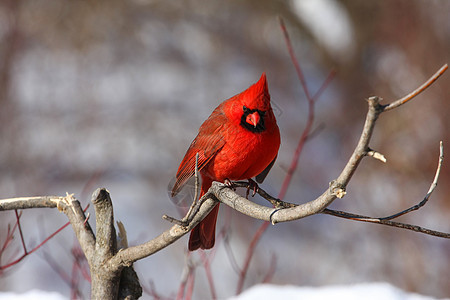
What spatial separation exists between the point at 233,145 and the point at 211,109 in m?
3.37

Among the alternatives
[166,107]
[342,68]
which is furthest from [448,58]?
[166,107]

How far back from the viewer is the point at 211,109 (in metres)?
4.44

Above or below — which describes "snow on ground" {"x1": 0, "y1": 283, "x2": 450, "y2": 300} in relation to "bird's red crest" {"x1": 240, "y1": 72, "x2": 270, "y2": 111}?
below

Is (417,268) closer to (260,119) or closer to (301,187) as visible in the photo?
(301,187)

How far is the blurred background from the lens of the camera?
3684 millimetres

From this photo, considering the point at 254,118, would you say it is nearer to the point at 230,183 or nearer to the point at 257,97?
the point at 257,97

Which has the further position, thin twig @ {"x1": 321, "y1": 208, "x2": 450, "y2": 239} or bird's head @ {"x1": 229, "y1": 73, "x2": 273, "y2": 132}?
bird's head @ {"x1": 229, "y1": 73, "x2": 273, "y2": 132}

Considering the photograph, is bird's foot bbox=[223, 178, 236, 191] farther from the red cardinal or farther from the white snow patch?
the white snow patch

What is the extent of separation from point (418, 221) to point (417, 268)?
1.03ft

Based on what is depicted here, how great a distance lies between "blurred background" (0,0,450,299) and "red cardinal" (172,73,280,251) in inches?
98.6

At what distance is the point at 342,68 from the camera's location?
472 centimetres

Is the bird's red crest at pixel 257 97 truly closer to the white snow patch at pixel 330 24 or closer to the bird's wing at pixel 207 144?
the bird's wing at pixel 207 144

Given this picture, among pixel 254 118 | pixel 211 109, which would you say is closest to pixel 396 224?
pixel 254 118

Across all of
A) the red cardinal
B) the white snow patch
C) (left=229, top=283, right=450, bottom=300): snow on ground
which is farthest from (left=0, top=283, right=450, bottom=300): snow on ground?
the white snow patch
